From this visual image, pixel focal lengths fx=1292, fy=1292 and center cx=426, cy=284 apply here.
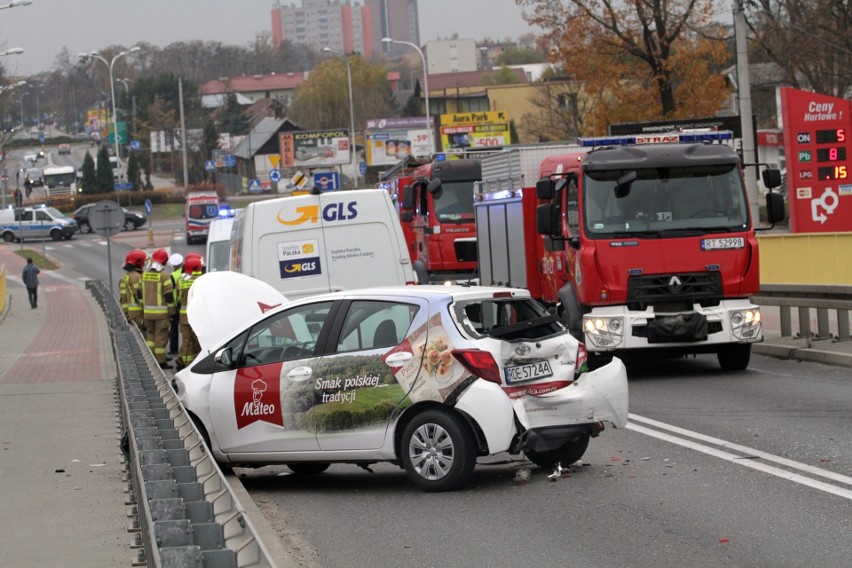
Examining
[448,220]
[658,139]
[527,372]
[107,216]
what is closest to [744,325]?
[658,139]

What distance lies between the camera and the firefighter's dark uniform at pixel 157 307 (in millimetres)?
18859

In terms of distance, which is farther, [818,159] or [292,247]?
[818,159]

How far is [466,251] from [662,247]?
39.2 feet

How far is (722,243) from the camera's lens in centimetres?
1572

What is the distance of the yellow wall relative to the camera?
20609 millimetres

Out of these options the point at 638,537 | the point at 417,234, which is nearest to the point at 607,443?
the point at 638,537

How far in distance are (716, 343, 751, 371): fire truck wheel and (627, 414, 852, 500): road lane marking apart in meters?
4.12

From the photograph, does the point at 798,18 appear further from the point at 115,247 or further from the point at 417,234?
the point at 115,247

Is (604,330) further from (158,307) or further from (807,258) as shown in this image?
(807,258)

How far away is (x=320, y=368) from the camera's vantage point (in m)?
9.59

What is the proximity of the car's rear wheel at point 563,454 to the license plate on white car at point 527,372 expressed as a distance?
844 millimetres

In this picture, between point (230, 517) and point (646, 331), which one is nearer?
point (230, 517)

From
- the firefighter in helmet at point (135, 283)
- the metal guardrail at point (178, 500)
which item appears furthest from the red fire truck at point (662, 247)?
the firefighter in helmet at point (135, 283)

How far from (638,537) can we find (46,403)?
1113 cm
